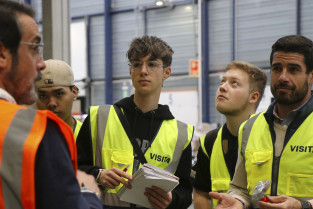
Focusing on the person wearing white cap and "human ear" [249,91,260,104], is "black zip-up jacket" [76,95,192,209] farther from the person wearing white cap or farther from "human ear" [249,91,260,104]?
"human ear" [249,91,260,104]

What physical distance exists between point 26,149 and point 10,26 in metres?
0.40

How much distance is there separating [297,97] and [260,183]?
51cm

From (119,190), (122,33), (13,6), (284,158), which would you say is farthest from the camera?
(122,33)

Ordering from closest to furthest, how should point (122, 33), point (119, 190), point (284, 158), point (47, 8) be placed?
1. point (284, 158)
2. point (119, 190)
3. point (47, 8)
4. point (122, 33)

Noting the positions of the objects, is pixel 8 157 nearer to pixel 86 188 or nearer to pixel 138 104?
pixel 86 188

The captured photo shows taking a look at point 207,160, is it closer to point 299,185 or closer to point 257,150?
point 257,150

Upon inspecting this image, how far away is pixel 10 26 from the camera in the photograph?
1.17 m

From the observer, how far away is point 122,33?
1237cm

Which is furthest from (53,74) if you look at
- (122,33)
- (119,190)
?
(122,33)

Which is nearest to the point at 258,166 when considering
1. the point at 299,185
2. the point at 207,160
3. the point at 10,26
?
the point at 299,185

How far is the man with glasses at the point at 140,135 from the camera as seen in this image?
7.55 ft

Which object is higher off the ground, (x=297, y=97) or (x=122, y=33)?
(x=122, y=33)

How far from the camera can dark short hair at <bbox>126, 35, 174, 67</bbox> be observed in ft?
8.13

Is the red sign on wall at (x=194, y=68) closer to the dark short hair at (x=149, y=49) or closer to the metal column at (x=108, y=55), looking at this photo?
the metal column at (x=108, y=55)
